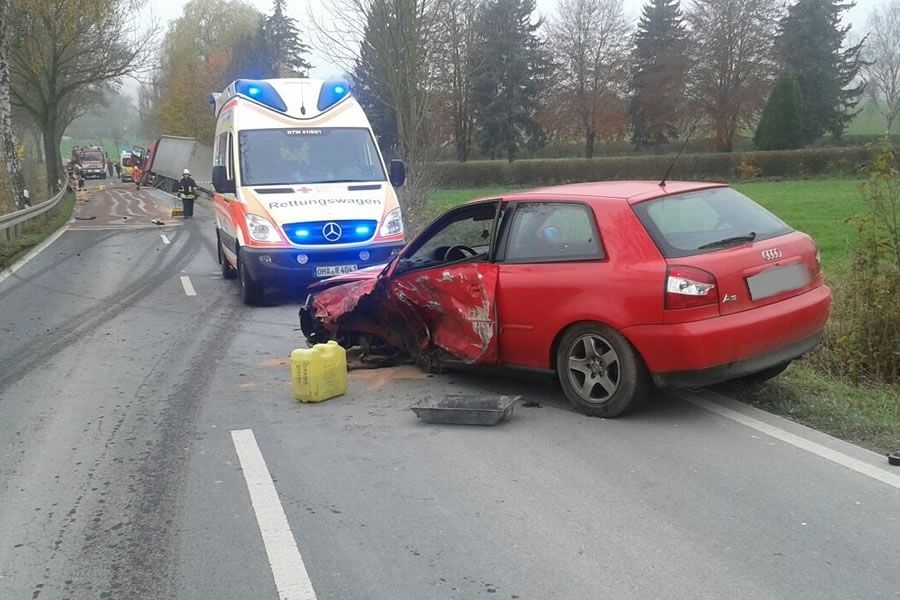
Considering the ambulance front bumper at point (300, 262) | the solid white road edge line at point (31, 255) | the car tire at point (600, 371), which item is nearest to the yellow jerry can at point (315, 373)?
the car tire at point (600, 371)

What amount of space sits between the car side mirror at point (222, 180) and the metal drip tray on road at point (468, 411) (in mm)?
7035

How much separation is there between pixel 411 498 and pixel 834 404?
10.5ft

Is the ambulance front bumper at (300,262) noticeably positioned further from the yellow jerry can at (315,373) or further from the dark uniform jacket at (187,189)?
the dark uniform jacket at (187,189)

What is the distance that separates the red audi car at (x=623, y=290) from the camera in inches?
211

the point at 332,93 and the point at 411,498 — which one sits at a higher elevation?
the point at 332,93

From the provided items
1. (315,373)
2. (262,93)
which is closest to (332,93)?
(262,93)

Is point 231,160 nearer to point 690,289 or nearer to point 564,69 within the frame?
point 690,289

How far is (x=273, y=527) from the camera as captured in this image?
4.17 metres

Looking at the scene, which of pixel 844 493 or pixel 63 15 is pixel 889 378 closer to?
pixel 844 493

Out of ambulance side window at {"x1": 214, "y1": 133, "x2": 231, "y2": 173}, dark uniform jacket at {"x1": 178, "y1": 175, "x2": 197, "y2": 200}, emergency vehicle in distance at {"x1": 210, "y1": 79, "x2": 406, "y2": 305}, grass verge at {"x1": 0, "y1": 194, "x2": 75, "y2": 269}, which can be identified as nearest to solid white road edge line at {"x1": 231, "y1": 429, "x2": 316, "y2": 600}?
emergency vehicle in distance at {"x1": 210, "y1": 79, "x2": 406, "y2": 305}

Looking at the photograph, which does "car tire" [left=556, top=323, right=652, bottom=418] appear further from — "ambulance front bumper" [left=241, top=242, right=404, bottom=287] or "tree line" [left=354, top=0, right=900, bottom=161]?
"tree line" [left=354, top=0, right=900, bottom=161]

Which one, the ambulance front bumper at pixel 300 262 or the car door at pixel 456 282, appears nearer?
the car door at pixel 456 282

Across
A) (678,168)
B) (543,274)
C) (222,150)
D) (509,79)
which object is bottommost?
(543,274)

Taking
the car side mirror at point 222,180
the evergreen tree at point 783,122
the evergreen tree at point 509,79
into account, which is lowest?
Answer: the car side mirror at point 222,180
